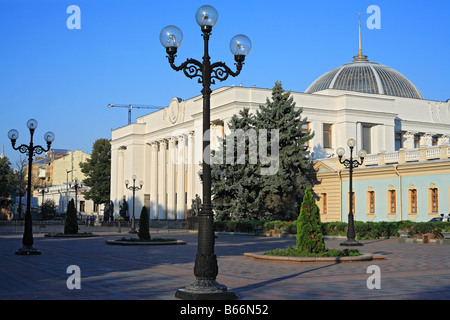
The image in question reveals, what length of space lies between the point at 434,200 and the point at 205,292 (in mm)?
30850

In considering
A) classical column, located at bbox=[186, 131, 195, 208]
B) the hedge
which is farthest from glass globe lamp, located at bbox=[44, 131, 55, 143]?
classical column, located at bbox=[186, 131, 195, 208]

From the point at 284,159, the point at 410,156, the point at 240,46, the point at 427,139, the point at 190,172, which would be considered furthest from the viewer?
the point at 427,139

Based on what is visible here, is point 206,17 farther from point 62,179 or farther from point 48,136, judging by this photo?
point 62,179

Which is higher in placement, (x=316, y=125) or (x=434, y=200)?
(x=316, y=125)

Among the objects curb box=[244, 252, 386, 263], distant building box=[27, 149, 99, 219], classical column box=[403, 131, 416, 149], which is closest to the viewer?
curb box=[244, 252, 386, 263]

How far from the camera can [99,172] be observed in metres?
87.3

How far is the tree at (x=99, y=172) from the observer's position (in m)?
86.5

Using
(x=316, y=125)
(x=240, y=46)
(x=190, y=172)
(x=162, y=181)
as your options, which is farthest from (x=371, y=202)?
(x=162, y=181)

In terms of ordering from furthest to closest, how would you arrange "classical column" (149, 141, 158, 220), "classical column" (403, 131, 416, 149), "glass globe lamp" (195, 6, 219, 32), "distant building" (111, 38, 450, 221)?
"classical column" (149, 141, 158, 220) → "classical column" (403, 131, 416, 149) → "distant building" (111, 38, 450, 221) → "glass globe lamp" (195, 6, 219, 32)

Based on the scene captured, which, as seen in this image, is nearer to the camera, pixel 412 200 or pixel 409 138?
pixel 412 200

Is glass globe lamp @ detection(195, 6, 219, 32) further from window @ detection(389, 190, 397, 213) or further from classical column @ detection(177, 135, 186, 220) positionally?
classical column @ detection(177, 135, 186, 220)

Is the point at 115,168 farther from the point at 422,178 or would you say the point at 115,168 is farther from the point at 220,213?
the point at 422,178

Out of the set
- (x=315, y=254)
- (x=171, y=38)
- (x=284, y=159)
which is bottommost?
(x=315, y=254)

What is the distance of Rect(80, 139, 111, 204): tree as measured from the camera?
86.5 meters
